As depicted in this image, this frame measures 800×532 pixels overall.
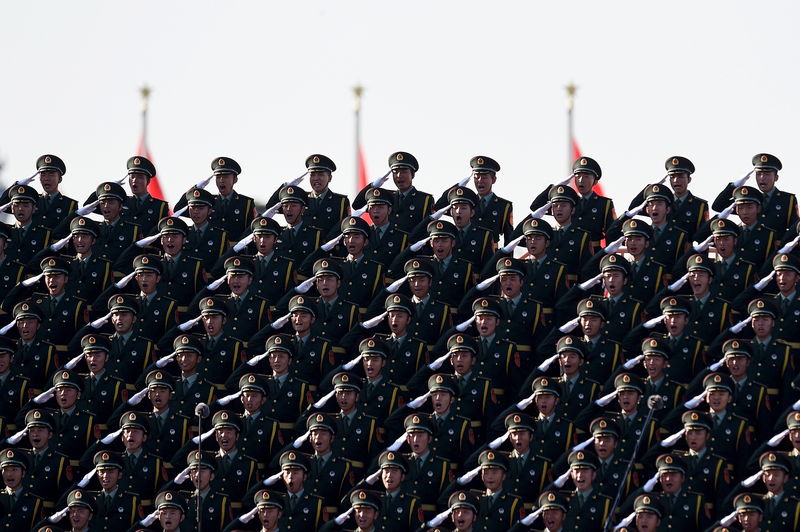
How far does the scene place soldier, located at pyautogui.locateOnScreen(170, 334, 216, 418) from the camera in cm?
3706

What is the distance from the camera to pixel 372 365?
3641 centimetres

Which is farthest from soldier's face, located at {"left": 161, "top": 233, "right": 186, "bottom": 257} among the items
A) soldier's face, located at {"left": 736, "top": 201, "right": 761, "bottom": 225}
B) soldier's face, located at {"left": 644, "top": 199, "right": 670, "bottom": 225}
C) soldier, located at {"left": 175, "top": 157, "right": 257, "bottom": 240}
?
soldier's face, located at {"left": 736, "top": 201, "right": 761, "bottom": 225}

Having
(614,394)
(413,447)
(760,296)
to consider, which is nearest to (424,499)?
(413,447)

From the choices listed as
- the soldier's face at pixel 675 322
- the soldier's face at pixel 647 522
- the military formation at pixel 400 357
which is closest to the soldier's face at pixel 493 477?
the military formation at pixel 400 357

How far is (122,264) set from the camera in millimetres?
38844

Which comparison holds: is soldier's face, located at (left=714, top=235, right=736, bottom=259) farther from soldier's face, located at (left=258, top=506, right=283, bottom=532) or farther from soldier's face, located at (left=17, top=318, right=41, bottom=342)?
soldier's face, located at (left=17, top=318, right=41, bottom=342)

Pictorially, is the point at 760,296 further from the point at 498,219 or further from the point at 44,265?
the point at 44,265

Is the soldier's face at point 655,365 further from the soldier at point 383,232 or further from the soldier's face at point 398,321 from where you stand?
the soldier at point 383,232

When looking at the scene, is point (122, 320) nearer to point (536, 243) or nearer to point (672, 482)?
point (536, 243)

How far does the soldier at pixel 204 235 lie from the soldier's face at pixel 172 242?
0.19 m

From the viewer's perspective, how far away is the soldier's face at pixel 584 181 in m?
37.8

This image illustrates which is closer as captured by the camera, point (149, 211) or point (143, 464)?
point (143, 464)

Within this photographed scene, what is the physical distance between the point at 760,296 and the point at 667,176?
2.47 meters

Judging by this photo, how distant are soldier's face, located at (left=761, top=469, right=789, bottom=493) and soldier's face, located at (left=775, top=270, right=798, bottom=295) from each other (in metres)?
2.98
